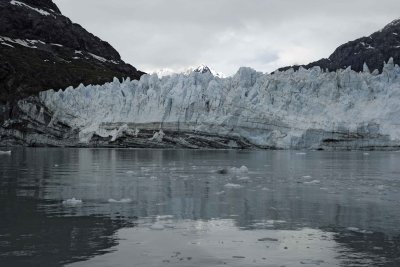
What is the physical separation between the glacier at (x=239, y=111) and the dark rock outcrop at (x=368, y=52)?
95.7 meters

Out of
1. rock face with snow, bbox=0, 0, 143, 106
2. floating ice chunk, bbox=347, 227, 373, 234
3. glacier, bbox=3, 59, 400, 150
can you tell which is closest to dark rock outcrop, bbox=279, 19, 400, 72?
rock face with snow, bbox=0, 0, 143, 106

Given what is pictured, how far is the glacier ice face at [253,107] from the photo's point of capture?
52906mm

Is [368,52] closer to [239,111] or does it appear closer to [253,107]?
[253,107]

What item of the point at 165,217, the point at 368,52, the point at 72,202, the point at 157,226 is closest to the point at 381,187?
the point at 165,217

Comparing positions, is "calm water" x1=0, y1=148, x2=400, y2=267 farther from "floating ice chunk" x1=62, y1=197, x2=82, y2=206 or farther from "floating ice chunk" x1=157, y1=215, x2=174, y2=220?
"floating ice chunk" x1=62, y1=197, x2=82, y2=206

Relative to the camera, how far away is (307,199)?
14.8 metres

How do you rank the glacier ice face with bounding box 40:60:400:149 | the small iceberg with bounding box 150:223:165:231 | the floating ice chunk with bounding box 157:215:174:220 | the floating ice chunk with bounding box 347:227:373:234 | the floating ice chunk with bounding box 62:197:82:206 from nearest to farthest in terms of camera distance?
the floating ice chunk with bounding box 347:227:373:234 < the small iceberg with bounding box 150:223:165:231 < the floating ice chunk with bounding box 157:215:174:220 < the floating ice chunk with bounding box 62:197:82:206 < the glacier ice face with bounding box 40:60:400:149

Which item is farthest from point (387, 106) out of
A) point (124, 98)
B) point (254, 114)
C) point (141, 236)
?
point (141, 236)

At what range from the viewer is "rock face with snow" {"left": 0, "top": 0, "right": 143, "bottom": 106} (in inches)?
2761

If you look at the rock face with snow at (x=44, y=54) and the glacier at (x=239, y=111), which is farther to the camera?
the rock face with snow at (x=44, y=54)

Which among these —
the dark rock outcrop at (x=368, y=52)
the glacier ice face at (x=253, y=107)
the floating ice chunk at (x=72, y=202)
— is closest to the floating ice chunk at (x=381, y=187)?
the floating ice chunk at (x=72, y=202)

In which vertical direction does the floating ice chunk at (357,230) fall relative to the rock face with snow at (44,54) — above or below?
below

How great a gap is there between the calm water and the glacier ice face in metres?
34.4

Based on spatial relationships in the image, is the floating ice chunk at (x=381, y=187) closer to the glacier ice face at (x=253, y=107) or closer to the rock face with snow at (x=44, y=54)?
the glacier ice face at (x=253, y=107)
